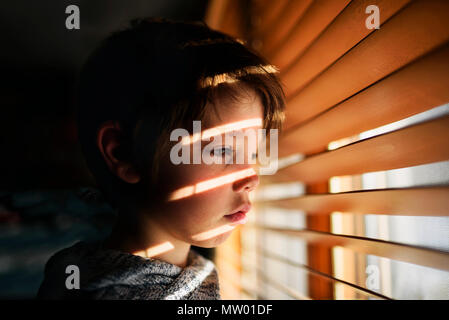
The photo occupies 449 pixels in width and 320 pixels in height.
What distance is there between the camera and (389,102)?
52cm

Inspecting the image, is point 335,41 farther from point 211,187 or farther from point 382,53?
point 211,187

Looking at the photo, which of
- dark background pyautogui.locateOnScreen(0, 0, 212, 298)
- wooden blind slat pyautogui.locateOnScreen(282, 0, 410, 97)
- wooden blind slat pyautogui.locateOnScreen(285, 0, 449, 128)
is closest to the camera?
wooden blind slat pyautogui.locateOnScreen(285, 0, 449, 128)

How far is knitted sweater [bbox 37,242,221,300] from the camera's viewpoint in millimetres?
636

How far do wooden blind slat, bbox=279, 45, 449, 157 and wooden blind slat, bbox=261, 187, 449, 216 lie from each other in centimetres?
12

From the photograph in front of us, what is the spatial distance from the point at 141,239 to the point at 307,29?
2.09 feet

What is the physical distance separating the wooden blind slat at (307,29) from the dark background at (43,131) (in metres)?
0.64

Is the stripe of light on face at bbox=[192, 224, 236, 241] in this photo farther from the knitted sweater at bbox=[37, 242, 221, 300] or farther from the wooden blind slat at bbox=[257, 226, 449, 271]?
the wooden blind slat at bbox=[257, 226, 449, 271]

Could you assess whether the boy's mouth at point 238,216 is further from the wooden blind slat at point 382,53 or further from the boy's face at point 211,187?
the wooden blind slat at point 382,53

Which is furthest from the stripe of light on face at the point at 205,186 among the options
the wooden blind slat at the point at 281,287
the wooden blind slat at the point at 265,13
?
the wooden blind slat at the point at 265,13

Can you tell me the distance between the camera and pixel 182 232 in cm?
70

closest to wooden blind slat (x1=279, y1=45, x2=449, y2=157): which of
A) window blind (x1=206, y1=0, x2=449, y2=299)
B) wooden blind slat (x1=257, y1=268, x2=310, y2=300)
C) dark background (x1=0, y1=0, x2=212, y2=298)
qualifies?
window blind (x1=206, y1=0, x2=449, y2=299)

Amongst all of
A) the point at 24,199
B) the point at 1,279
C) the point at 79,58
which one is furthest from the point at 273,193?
the point at 79,58

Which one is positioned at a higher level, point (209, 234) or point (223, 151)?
point (223, 151)

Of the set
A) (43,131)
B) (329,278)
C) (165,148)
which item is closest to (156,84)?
(165,148)
